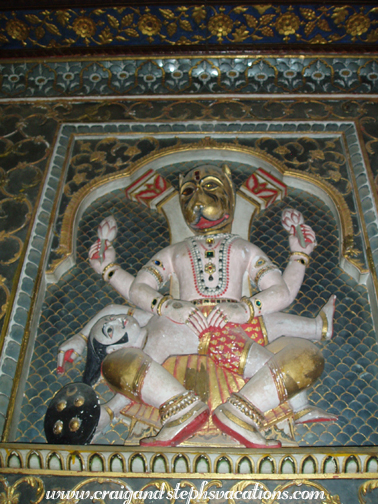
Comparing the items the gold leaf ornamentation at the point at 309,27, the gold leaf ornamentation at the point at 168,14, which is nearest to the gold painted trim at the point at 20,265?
the gold leaf ornamentation at the point at 168,14

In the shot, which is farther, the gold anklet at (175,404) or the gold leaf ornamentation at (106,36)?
the gold leaf ornamentation at (106,36)

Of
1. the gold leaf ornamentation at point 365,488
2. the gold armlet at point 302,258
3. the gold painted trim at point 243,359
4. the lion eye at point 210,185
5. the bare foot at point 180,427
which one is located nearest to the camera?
the gold leaf ornamentation at point 365,488

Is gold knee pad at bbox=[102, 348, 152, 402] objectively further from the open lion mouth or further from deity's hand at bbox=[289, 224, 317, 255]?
deity's hand at bbox=[289, 224, 317, 255]

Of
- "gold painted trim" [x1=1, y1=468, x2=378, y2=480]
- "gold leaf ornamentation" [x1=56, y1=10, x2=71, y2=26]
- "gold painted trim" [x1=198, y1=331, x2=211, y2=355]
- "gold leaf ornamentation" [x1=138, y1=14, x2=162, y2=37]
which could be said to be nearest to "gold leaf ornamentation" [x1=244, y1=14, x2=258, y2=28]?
"gold leaf ornamentation" [x1=138, y1=14, x2=162, y2=37]

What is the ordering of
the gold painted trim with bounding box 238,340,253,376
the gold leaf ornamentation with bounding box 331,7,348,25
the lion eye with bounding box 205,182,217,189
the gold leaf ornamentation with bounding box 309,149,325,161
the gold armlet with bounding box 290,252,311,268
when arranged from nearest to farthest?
1. the gold painted trim with bounding box 238,340,253,376
2. the gold armlet with bounding box 290,252,311,268
3. the lion eye with bounding box 205,182,217,189
4. the gold leaf ornamentation with bounding box 309,149,325,161
5. the gold leaf ornamentation with bounding box 331,7,348,25

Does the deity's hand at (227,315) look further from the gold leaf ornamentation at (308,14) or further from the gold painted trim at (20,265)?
the gold leaf ornamentation at (308,14)

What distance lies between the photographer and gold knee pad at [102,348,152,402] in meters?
3.69

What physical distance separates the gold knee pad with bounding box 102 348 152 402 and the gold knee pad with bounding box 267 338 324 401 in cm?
70

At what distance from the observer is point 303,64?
571 centimetres

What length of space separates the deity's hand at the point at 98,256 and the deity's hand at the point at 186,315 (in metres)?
0.66

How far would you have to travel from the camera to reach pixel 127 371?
372 centimetres

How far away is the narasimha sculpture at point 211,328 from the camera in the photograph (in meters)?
3.63

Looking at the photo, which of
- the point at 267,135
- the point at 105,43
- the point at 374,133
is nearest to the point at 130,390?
the point at 267,135

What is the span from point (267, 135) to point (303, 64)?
0.82m
